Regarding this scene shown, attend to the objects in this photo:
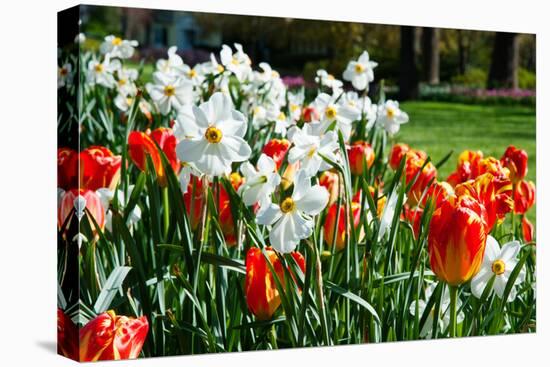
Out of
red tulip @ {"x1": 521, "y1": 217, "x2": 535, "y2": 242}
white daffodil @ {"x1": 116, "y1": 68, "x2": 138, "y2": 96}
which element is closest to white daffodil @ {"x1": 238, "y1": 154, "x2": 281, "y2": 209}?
white daffodil @ {"x1": 116, "y1": 68, "x2": 138, "y2": 96}

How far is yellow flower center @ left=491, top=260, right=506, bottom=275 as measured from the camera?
4.90 m

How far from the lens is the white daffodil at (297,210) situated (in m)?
4.25

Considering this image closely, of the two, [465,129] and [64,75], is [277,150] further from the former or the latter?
[465,129]

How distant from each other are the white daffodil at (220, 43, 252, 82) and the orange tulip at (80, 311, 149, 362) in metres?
1.27

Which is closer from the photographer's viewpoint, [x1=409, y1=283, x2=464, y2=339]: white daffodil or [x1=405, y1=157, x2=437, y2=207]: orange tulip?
[x1=409, y1=283, x2=464, y2=339]: white daffodil

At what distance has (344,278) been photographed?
479cm

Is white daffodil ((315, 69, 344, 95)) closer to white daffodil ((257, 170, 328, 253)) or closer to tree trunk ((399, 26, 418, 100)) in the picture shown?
tree trunk ((399, 26, 418, 100))

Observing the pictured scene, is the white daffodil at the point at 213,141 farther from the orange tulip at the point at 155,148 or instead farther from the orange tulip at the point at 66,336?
the orange tulip at the point at 66,336

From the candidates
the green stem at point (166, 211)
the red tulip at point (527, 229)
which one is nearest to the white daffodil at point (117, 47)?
the green stem at point (166, 211)

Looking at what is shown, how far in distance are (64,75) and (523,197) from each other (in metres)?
2.38

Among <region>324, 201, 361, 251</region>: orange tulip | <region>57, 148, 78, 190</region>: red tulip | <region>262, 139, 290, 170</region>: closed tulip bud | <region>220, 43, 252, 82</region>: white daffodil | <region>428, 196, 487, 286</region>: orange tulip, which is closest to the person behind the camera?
<region>428, 196, 487, 286</region>: orange tulip

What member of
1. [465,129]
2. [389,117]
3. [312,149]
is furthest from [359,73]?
[312,149]

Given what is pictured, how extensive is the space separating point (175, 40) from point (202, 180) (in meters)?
0.78

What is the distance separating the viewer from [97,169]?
4.43 m
